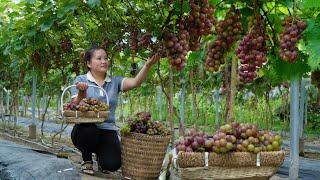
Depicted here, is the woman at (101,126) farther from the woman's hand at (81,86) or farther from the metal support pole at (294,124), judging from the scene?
the metal support pole at (294,124)

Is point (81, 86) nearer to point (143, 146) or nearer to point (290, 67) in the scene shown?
point (143, 146)

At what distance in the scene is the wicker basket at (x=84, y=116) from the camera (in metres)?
4.18

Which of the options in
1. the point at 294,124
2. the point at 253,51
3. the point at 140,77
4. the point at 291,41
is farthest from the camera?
the point at 140,77

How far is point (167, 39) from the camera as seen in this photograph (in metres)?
3.23

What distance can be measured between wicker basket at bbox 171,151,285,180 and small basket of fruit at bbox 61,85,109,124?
5.24 feet

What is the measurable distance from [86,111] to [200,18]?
143 cm

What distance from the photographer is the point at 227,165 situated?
2.65 m

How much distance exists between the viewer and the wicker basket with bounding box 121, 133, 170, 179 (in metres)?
4.32

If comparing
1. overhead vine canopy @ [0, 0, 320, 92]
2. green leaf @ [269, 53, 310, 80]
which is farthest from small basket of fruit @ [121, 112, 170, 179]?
green leaf @ [269, 53, 310, 80]

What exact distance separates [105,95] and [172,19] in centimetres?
130

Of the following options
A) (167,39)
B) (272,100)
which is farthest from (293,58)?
(272,100)

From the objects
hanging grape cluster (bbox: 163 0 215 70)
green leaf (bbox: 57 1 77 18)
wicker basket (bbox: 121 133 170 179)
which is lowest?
wicker basket (bbox: 121 133 170 179)

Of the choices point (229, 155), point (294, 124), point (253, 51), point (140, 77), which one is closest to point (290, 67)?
point (253, 51)

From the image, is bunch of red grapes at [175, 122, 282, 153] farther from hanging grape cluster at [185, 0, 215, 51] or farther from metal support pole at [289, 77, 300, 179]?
metal support pole at [289, 77, 300, 179]
